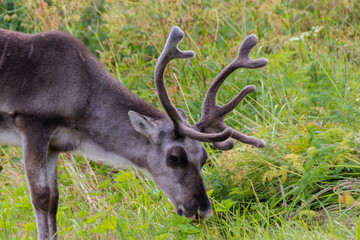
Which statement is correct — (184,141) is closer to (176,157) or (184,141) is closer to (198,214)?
(176,157)

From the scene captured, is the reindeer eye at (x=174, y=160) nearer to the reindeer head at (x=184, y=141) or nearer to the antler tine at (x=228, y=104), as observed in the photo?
the reindeer head at (x=184, y=141)

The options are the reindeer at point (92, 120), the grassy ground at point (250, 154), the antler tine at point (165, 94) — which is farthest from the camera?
the reindeer at point (92, 120)

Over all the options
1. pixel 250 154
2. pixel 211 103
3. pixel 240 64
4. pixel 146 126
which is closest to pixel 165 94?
pixel 146 126

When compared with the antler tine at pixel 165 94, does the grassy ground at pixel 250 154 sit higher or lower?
lower

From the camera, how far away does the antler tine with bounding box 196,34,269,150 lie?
554 centimetres

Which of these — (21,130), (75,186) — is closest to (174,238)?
(21,130)

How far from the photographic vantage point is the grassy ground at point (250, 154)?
5.34 metres

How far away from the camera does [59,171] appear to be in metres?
7.44

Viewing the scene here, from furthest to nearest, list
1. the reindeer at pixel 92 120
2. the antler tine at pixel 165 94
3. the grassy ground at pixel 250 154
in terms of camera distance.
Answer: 1. the reindeer at pixel 92 120
2. the grassy ground at pixel 250 154
3. the antler tine at pixel 165 94

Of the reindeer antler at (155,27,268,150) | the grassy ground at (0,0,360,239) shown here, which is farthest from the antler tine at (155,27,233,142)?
the grassy ground at (0,0,360,239)

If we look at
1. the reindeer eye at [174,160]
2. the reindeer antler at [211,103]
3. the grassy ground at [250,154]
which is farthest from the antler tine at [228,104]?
the reindeer eye at [174,160]

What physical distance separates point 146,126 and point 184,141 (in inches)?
13.4

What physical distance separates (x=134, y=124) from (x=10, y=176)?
7.94 ft

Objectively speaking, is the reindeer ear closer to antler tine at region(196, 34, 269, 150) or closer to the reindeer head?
the reindeer head
